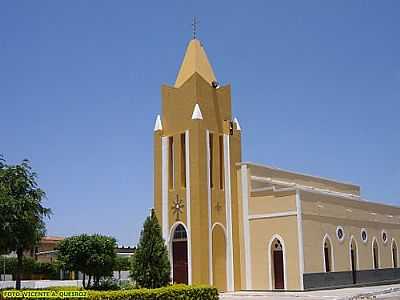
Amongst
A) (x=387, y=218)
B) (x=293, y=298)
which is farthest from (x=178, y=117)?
(x=387, y=218)

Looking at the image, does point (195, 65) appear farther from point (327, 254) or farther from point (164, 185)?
point (327, 254)

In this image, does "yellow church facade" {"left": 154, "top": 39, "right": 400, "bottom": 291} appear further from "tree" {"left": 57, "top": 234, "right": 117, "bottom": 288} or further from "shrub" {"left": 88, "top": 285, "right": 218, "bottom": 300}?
"shrub" {"left": 88, "top": 285, "right": 218, "bottom": 300}

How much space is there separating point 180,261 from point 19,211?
11.3m

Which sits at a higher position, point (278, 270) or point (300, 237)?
point (300, 237)

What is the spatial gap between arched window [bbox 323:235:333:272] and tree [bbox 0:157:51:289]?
17727 millimetres

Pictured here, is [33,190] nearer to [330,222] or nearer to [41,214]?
[41,214]

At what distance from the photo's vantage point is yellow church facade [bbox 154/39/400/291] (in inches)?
1419

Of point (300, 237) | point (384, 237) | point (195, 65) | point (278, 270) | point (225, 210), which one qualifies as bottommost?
point (278, 270)

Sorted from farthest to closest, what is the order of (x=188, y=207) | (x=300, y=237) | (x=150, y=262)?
(x=188, y=207), (x=300, y=237), (x=150, y=262)

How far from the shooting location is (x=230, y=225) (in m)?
37.8

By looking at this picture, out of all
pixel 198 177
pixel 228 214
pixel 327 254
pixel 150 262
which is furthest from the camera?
pixel 327 254

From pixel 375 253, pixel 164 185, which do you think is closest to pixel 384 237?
pixel 375 253

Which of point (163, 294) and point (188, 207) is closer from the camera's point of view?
point (163, 294)

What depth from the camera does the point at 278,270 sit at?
121ft
